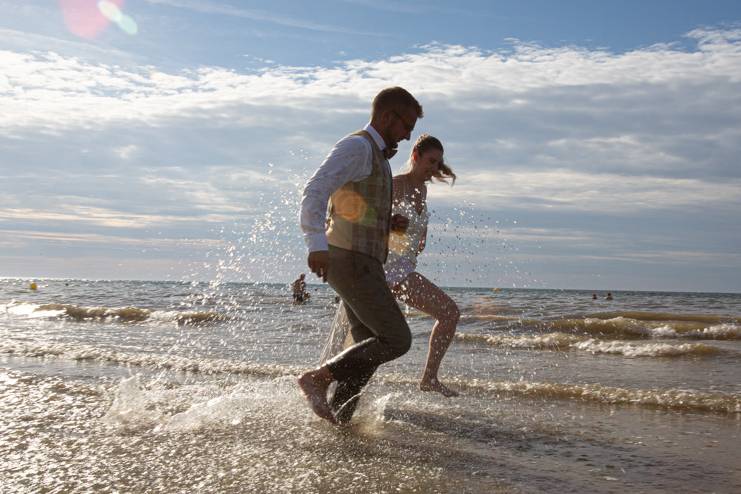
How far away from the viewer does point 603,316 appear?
55.7 feet

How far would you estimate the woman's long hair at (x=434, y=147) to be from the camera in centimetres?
523

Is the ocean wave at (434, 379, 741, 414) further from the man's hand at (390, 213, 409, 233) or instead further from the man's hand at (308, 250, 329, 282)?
the man's hand at (308, 250, 329, 282)

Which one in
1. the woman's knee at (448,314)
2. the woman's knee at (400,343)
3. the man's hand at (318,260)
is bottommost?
the woman's knee at (400,343)

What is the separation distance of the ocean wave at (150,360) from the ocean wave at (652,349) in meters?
5.11

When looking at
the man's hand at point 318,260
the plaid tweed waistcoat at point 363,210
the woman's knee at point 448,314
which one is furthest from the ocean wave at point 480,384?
the man's hand at point 318,260

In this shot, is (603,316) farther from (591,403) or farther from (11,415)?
(11,415)

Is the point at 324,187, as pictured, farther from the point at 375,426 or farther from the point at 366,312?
the point at 375,426

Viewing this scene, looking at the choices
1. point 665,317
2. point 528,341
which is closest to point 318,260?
point 528,341

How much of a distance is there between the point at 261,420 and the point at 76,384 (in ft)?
7.93

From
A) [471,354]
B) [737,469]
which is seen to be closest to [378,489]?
[737,469]

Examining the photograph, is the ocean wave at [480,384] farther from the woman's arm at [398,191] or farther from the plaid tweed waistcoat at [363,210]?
the plaid tweed waistcoat at [363,210]

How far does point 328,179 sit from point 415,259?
1.63 m

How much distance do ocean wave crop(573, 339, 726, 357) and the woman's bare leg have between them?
5547 mm

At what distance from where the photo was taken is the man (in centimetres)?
378
